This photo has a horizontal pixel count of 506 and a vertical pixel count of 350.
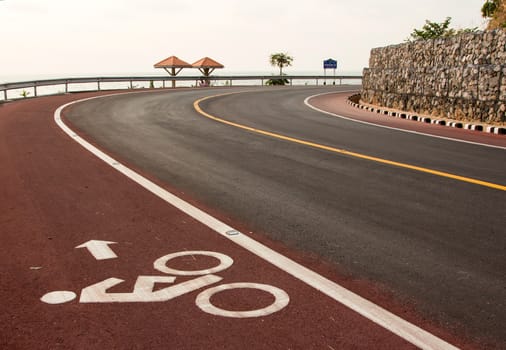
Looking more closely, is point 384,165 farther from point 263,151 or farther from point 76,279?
point 76,279

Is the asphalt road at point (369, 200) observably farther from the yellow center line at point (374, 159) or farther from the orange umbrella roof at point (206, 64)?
the orange umbrella roof at point (206, 64)

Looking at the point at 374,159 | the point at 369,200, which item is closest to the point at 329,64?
the point at 374,159

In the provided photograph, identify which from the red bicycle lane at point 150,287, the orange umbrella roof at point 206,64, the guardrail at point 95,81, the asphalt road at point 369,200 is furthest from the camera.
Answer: the orange umbrella roof at point 206,64

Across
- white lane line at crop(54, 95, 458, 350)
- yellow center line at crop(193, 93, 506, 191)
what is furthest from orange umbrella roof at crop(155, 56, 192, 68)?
white lane line at crop(54, 95, 458, 350)

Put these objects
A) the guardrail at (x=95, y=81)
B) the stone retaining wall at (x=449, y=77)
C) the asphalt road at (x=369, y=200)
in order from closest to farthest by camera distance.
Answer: the asphalt road at (x=369, y=200)
the stone retaining wall at (x=449, y=77)
the guardrail at (x=95, y=81)

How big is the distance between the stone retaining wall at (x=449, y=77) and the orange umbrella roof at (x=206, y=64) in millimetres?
31650

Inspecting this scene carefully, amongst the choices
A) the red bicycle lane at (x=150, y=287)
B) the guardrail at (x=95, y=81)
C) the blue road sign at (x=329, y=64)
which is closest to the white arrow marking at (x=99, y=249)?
the red bicycle lane at (x=150, y=287)

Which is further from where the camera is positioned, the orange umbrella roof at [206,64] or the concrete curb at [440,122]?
the orange umbrella roof at [206,64]

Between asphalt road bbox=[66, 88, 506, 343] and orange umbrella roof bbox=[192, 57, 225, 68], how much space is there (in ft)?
131

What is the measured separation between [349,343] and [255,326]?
2.10 feet

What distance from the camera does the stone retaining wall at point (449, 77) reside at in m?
16.1

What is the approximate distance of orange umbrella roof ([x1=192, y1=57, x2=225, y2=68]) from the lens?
53100 millimetres

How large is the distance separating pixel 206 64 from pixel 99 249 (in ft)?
164

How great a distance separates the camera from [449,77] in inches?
712
